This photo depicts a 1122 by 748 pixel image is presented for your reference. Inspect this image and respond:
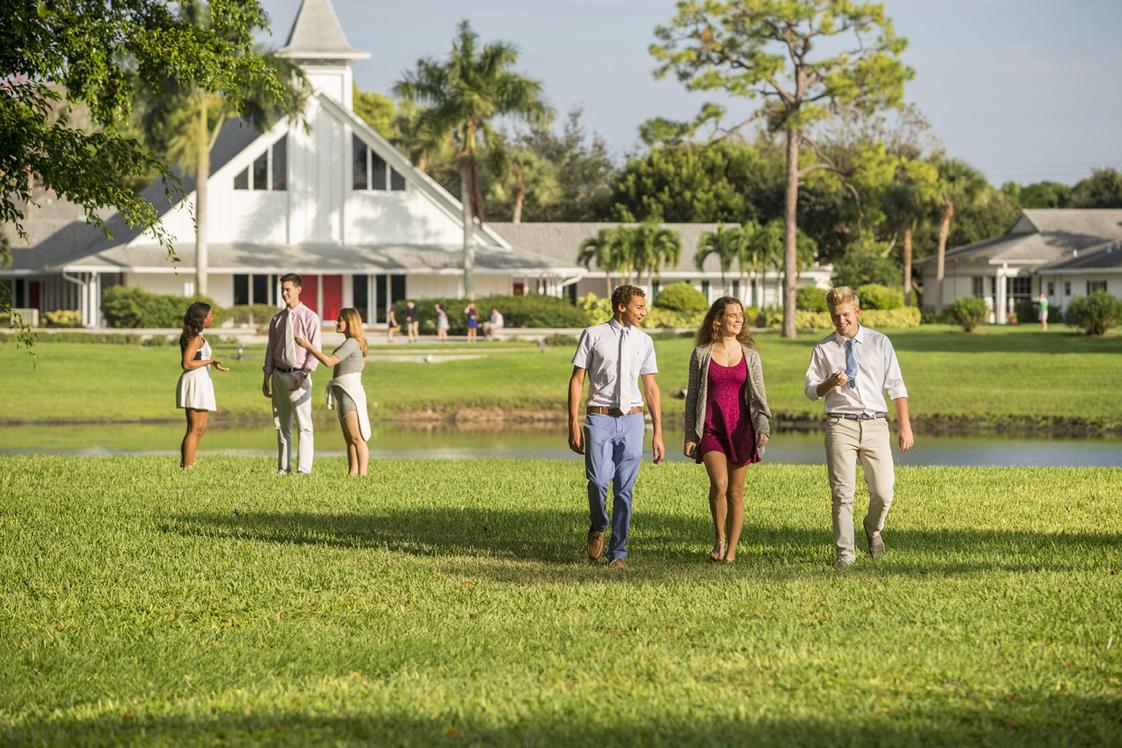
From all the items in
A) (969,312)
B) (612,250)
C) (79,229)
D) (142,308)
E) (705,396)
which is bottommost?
(705,396)

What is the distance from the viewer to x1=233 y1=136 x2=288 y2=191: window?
58.8m

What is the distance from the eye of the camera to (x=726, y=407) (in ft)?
33.1

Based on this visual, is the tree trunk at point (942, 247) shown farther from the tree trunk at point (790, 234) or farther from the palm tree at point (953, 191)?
the tree trunk at point (790, 234)

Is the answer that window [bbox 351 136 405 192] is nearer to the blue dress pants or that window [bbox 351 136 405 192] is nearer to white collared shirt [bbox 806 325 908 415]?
the blue dress pants

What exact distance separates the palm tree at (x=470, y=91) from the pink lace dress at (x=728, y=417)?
159 ft

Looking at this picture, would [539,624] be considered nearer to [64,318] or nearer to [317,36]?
[64,318]

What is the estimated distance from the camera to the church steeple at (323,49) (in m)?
61.4

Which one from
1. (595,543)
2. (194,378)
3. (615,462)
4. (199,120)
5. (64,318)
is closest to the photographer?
(615,462)

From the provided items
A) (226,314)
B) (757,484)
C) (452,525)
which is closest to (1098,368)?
(757,484)

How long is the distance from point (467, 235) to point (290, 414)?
1694 inches

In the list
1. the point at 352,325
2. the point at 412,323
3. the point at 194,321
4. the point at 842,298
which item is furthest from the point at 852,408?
the point at 412,323

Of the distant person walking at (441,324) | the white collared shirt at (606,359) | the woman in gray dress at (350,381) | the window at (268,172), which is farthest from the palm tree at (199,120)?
the white collared shirt at (606,359)

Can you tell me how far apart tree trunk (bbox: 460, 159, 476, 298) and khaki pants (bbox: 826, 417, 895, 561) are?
1895 inches

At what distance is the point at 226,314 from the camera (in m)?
54.6
